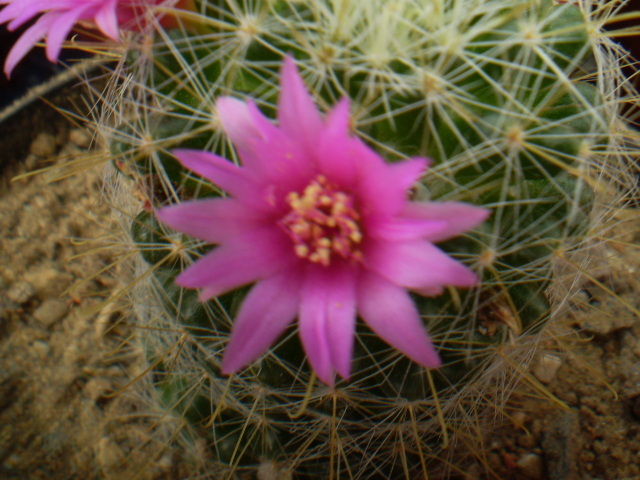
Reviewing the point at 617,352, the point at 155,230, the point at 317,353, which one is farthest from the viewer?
the point at 617,352

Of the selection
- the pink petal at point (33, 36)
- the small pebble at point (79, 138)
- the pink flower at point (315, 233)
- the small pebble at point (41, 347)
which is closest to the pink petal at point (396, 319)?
the pink flower at point (315, 233)

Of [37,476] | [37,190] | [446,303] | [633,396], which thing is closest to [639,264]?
[633,396]

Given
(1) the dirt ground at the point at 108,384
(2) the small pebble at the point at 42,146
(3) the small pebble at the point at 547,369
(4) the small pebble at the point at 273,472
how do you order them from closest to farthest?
(4) the small pebble at the point at 273,472, (1) the dirt ground at the point at 108,384, (3) the small pebble at the point at 547,369, (2) the small pebble at the point at 42,146

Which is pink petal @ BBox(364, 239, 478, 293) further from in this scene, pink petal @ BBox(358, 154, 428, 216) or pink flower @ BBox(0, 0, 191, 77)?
pink flower @ BBox(0, 0, 191, 77)

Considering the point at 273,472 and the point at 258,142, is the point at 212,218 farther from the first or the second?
the point at 273,472

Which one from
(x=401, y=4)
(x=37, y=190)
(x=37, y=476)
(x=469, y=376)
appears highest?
(x=401, y=4)

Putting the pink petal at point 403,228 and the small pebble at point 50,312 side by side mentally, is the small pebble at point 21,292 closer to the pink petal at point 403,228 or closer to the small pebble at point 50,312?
the small pebble at point 50,312

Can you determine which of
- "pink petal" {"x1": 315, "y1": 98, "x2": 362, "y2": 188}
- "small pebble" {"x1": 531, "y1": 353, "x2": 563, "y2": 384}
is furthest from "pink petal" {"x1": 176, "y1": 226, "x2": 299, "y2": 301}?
"small pebble" {"x1": 531, "y1": 353, "x2": 563, "y2": 384}

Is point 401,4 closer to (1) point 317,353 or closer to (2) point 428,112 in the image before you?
(2) point 428,112
